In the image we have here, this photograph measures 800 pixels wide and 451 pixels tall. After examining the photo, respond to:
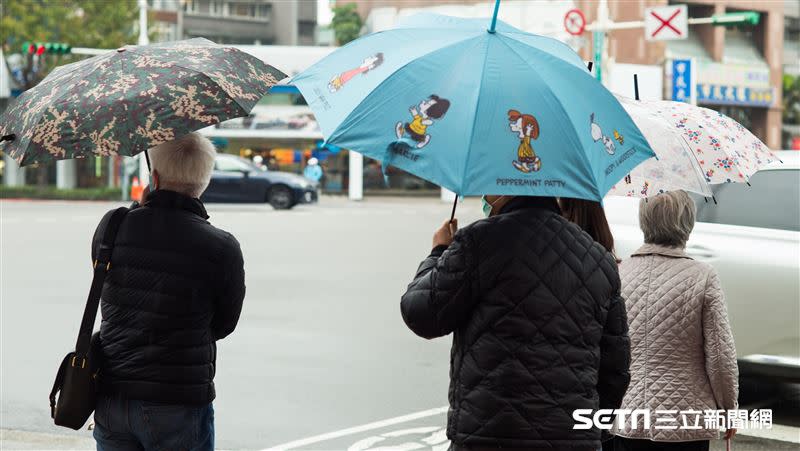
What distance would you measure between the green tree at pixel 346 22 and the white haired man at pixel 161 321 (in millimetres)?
59221

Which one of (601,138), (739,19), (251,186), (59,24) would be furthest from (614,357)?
(59,24)

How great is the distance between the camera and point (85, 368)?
3381mm

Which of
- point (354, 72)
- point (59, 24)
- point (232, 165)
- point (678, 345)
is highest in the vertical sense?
point (59, 24)

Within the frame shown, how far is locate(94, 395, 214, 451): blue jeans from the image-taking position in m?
3.36

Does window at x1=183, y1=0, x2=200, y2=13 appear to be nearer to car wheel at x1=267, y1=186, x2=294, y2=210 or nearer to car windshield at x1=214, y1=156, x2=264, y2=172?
car windshield at x1=214, y1=156, x2=264, y2=172

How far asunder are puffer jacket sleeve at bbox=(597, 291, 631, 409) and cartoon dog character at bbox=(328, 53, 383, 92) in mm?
994

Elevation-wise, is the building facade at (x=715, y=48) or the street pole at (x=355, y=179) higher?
the building facade at (x=715, y=48)

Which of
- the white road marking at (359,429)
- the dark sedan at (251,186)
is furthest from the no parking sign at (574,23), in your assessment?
the white road marking at (359,429)

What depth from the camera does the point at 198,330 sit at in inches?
136

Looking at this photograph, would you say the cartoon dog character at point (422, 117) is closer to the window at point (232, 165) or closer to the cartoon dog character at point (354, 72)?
the cartoon dog character at point (354, 72)

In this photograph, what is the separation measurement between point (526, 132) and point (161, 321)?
4.13 feet

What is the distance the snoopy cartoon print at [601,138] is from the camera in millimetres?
3201

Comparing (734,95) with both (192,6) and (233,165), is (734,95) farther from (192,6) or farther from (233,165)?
(192,6)

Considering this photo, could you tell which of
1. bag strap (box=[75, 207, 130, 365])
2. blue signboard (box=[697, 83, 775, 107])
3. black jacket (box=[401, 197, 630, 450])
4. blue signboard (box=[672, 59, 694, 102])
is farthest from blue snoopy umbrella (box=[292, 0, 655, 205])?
blue signboard (box=[697, 83, 775, 107])
